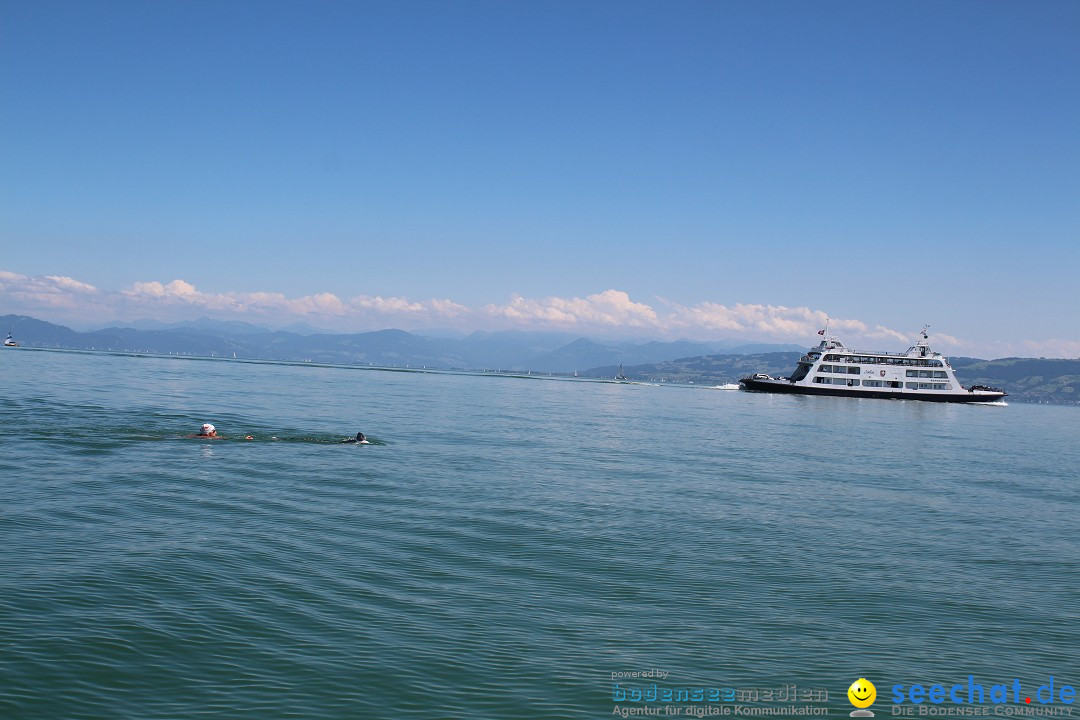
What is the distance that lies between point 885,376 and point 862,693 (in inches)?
5953

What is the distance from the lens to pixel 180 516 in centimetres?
2397

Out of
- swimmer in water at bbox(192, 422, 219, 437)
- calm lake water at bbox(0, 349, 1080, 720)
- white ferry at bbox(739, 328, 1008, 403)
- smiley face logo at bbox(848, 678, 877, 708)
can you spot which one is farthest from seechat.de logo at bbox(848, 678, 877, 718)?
white ferry at bbox(739, 328, 1008, 403)

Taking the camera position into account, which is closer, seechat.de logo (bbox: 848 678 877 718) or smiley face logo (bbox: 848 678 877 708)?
seechat.de logo (bbox: 848 678 877 718)

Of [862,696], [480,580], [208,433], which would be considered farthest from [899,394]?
[862,696]

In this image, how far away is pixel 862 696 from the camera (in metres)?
13.3

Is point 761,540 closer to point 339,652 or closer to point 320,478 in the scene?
point 339,652

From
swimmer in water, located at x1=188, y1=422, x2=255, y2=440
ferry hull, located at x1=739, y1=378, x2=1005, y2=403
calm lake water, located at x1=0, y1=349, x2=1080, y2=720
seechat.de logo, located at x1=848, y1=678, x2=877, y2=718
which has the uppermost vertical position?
ferry hull, located at x1=739, y1=378, x2=1005, y2=403

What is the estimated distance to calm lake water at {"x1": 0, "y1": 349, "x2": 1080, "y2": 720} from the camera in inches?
506

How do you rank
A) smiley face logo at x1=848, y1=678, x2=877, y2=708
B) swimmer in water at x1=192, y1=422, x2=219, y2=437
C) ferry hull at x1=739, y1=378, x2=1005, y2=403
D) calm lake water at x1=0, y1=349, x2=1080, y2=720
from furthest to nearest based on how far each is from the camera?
1. ferry hull at x1=739, y1=378, x2=1005, y2=403
2. swimmer in water at x1=192, y1=422, x2=219, y2=437
3. smiley face logo at x1=848, y1=678, x2=877, y2=708
4. calm lake water at x1=0, y1=349, x2=1080, y2=720

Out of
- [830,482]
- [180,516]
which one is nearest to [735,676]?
[180,516]

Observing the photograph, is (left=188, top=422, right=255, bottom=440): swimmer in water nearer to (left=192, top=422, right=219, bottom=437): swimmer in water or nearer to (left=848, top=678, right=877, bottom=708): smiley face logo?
(left=192, top=422, right=219, bottom=437): swimmer in water

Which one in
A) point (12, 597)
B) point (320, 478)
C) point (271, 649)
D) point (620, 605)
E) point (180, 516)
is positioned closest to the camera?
point (271, 649)

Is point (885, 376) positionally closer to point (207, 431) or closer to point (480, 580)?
point (207, 431)

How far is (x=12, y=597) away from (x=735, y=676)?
15.1m
